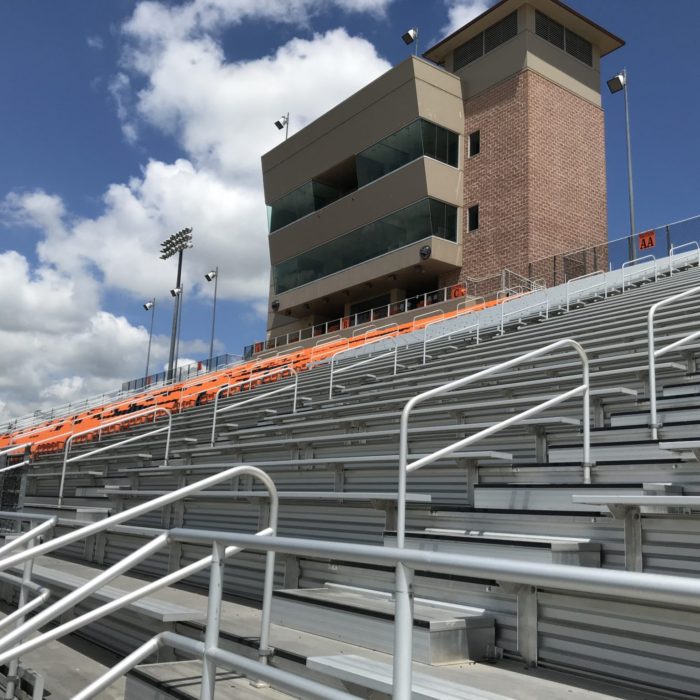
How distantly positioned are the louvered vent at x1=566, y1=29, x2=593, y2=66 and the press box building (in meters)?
0.06

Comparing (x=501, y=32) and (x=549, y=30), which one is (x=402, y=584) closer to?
(x=501, y=32)

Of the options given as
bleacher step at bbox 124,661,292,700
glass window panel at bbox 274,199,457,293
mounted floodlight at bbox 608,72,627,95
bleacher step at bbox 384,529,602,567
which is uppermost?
mounted floodlight at bbox 608,72,627,95

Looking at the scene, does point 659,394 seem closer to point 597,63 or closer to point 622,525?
point 622,525

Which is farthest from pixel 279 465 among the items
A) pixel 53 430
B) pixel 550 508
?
pixel 53 430

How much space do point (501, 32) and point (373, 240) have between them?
9138 millimetres

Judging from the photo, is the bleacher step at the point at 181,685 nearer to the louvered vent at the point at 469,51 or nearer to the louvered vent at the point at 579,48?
the louvered vent at the point at 469,51

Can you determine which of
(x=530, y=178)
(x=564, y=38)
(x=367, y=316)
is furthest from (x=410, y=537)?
(x=564, y=38)

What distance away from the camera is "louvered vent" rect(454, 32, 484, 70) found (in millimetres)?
28172

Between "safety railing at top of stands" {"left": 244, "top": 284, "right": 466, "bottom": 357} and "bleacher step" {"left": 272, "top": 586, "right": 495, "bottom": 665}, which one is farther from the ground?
"safety railing at top of stands" {"left": 244, "top": 284, "right": 466, "bottom": 357}

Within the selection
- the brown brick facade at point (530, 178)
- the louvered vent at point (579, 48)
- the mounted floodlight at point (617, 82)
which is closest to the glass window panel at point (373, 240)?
the brown brick facade at point (530, 178)

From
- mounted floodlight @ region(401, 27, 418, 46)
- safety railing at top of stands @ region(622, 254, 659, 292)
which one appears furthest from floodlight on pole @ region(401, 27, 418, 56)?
safety railing at top of stands @ region(622, 254, 659, 292)

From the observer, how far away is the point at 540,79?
26547mm

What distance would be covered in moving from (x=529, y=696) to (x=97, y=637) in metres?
3.43

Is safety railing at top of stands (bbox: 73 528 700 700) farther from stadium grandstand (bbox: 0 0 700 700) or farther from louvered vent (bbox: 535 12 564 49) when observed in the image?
louvered vent (bbox: 535 12 564 49)
